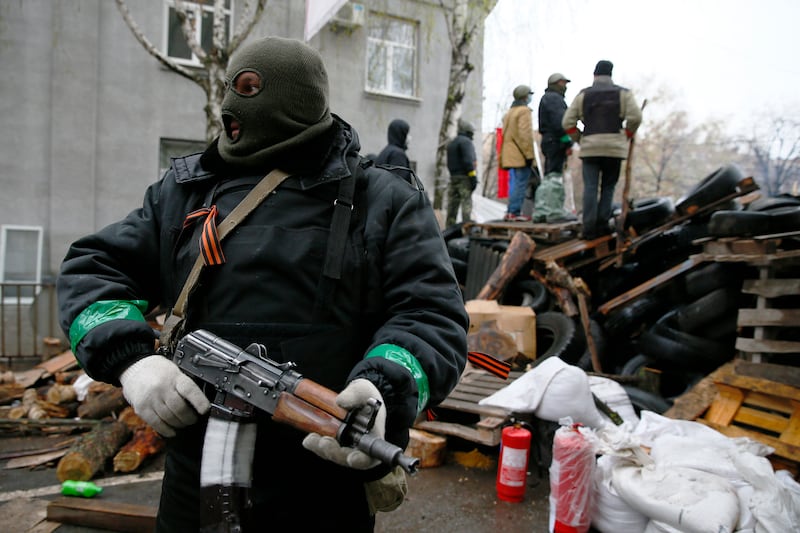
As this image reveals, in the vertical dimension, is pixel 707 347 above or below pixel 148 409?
below

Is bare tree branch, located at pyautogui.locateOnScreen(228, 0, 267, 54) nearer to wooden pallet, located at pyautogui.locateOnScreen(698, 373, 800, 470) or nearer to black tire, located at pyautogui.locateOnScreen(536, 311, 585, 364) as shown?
black tire, located at pyautogui.locateOnScreen(536, 311, 585, 364)

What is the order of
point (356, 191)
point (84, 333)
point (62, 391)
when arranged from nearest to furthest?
1. point (84, 333)
2. point (356, 191)
3. point (62, 391)

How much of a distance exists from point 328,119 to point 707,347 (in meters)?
4.35

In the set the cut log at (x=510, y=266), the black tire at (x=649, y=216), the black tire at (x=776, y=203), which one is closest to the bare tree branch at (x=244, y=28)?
the cut log at (x=510, y=266)

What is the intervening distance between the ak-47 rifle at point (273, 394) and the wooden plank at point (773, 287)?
3.91m

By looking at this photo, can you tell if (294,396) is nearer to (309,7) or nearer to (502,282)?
(502,282)

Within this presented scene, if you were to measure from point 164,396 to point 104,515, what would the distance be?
2.46 meters

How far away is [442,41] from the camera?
13078 mm

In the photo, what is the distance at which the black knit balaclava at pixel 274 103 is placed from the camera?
163 cm

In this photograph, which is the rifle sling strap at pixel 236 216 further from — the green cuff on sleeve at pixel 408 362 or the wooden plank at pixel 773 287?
the wooden plank at pixel 773 287

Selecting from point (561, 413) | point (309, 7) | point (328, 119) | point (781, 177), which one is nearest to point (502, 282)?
point (561, 413)

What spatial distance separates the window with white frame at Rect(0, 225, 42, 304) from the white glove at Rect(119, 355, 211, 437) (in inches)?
387

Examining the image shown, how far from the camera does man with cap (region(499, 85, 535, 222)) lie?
8297 mm

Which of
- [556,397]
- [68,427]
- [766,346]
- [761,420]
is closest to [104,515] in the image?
[68,427]
